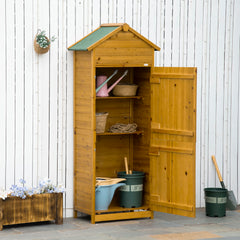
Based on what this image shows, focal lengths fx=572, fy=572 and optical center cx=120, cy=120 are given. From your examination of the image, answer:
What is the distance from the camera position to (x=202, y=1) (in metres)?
7.06

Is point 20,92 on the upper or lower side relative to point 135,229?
upper

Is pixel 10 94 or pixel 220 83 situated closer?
pixel 10 94

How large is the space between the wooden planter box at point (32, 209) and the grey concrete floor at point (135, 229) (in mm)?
92

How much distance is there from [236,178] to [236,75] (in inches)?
52.5

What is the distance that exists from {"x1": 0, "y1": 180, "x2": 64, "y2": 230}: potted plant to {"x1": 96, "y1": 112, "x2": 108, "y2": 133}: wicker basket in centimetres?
78

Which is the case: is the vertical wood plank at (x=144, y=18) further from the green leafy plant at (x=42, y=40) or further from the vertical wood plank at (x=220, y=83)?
the green leafy plant at (x=42, y=40)

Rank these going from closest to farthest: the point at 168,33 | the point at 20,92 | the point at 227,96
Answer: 1. the point at 20,92
2. the point at 168,33
3. the point at 227,96

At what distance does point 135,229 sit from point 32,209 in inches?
42.7


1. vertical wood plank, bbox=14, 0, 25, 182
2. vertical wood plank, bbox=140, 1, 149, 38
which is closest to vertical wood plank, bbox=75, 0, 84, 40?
vertical wood plank, bbox=14, 0, 25, 182

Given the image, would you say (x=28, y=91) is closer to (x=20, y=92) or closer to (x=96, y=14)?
(x=20, y=92)

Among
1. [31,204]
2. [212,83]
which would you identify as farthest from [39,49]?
[212,83]

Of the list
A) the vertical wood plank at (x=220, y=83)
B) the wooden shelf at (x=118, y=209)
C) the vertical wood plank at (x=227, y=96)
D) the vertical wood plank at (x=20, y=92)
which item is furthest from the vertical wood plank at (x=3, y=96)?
the vertical wood plank at (x=227, y=96)

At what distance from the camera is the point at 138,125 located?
667cm

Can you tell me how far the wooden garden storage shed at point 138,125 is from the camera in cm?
609
